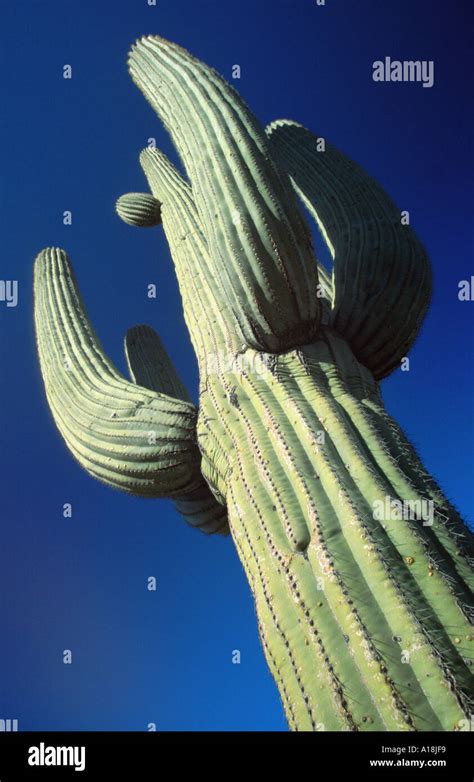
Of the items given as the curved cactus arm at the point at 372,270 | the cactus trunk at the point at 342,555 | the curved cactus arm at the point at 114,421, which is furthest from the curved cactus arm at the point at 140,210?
the cactus trunk at the point at 342,555

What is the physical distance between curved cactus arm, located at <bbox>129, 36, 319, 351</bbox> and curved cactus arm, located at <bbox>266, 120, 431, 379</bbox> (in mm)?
359

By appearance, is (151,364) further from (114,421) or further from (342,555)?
(342,555)

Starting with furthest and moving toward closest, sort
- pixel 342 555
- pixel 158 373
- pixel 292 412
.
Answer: pixel 158 373 < pixel 292 412 < pixel 342 555

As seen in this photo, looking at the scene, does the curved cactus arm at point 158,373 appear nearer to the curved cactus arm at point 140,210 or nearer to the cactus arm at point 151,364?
the cactus arm at point 151,364

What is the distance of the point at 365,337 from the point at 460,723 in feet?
7.14

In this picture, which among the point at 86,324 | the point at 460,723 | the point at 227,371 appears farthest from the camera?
the point at 86,324

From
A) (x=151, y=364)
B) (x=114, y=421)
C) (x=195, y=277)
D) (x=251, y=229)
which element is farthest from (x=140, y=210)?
(x=114, y=421)

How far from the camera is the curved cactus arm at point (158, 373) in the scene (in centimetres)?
412

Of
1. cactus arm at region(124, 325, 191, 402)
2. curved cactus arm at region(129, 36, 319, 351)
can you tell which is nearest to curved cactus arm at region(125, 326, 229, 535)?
cactus arm at region(124, 325, 191, 402)

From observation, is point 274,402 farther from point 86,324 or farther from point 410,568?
point 86,324

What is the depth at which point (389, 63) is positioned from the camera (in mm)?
4551

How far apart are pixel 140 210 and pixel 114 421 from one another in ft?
6.15

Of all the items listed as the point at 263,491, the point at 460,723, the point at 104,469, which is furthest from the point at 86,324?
the point at 460,723

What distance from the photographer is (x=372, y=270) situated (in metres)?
3.72
